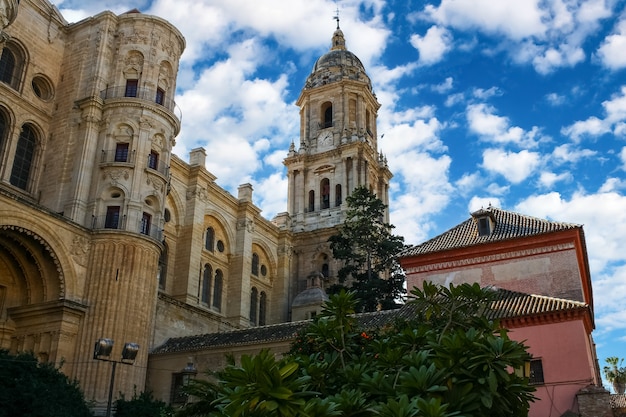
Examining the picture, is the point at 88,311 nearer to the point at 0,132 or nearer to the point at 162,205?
the point at 162,205

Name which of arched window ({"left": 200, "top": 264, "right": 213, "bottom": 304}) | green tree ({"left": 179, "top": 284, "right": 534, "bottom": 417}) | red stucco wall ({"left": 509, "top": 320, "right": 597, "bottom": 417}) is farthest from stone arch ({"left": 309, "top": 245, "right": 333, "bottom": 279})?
green tree ({"left": 179, "top": 284, "right": 534, "bottom": 417})

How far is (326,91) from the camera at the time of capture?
5425 cm

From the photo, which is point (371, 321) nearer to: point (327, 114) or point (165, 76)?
point (165, 76)

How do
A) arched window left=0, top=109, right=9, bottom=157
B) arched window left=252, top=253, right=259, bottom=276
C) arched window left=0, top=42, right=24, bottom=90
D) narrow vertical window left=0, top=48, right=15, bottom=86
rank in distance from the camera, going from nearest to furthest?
arched window left=0, top=109, right=9, bottom=157
narrow vertical window left=0, top=48, right=15, bottom=86
arched window left=0, top=42, right=24, bottom=90
arched window left=252, top=253, right=259, bottom=276

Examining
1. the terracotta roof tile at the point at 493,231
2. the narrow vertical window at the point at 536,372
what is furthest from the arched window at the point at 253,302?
the narrow vertical window at the point at 536,372

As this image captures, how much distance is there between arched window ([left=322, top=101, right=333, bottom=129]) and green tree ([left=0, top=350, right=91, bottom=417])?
128ft

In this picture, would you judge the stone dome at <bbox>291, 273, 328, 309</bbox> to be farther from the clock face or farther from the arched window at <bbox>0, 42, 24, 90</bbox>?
the arched window at <bbox>0, 42, 24, 90</bbox>

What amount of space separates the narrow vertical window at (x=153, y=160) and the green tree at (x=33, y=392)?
12.6 meters

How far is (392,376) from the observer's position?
27.7ft

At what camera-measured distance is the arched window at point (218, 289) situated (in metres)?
39.4

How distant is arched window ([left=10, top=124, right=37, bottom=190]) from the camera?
2764cm

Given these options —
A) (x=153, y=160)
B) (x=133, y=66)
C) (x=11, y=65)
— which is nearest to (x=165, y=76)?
(x=133, y=66)

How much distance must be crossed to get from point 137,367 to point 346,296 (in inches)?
705

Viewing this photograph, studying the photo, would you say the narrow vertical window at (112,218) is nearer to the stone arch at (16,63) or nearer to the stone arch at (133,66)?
the stone arch at (133,66)
